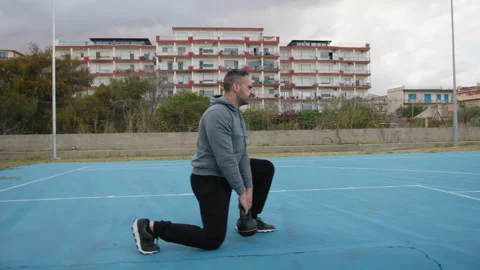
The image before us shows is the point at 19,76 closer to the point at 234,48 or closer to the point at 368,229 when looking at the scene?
the point at 368,229

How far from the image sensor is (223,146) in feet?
10.5

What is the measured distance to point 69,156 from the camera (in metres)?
17.5

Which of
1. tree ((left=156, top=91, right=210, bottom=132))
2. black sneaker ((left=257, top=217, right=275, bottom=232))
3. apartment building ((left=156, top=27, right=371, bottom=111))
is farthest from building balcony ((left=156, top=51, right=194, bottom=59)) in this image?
black sneaker ((left=257, top=217, right=275, bottom=232))

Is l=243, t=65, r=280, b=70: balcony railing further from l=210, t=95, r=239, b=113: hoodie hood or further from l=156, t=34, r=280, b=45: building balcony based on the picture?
l=210, t=95, r=239, b=113: hoodie hood

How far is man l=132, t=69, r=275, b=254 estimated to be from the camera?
10.5ft

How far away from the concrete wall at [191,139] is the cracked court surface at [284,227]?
39.0 feet

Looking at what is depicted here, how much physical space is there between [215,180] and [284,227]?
1.17m

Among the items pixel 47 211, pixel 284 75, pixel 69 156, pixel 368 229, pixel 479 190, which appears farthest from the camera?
pixel 284 75

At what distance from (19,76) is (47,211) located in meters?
20.3

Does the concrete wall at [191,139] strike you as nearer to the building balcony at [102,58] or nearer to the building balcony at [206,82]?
the building balcony at [206,82]

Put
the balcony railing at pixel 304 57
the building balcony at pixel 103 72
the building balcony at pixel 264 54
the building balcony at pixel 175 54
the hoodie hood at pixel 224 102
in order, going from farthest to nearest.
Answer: the balcony railing at pixel 304 57
the building balcony at pixel 103 72
the building balcony at pixel 264 54
the building balcony at pixel 175 54
the hoodie hood at pixel 224 102

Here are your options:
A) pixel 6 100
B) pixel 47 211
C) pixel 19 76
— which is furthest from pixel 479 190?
pixel 19 76

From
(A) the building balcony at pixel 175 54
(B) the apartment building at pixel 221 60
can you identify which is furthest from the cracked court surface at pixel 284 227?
(A) the building balcony at pixel 175 54

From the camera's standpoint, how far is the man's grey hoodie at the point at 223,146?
3.20 metres
